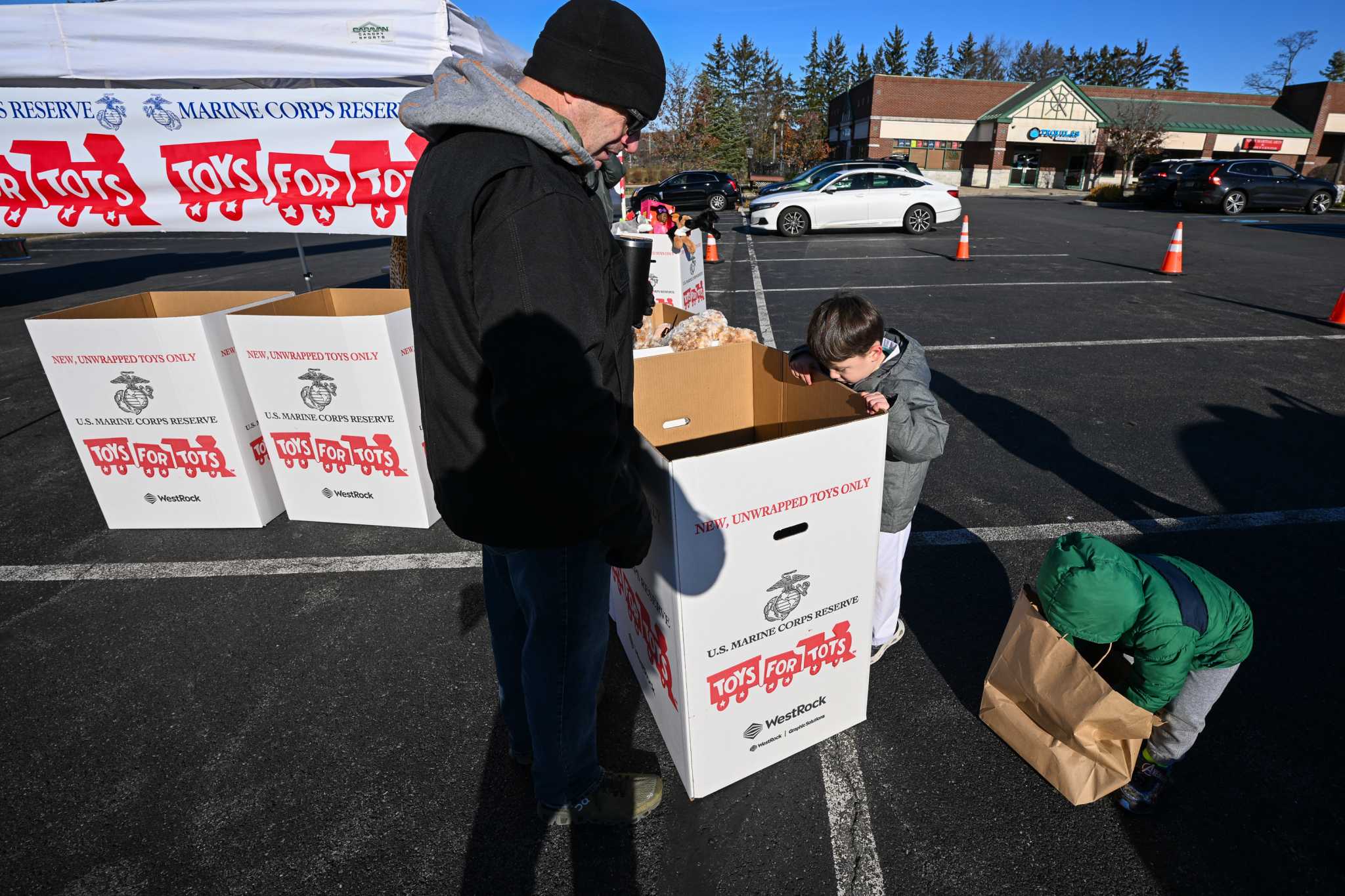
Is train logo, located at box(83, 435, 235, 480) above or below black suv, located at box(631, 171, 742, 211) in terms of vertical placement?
below

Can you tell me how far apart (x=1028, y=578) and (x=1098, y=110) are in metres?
48.6

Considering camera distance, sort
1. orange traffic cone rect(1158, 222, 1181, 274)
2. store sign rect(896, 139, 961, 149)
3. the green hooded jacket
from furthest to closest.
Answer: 1. store sign rect(896, 139, 961, 149)
2. orange traffic cone rect(1158, 222, 1181, 274)
3. the green hooded jacket

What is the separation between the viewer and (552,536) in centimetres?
147

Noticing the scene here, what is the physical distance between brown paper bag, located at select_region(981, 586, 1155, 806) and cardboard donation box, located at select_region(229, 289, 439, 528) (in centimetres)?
264

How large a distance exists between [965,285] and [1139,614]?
9.02 meters

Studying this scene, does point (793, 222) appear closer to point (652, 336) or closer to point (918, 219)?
point (918, 219)

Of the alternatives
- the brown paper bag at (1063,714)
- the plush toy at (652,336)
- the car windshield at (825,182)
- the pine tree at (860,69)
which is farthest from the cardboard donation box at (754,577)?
the pine tree at (860,69)

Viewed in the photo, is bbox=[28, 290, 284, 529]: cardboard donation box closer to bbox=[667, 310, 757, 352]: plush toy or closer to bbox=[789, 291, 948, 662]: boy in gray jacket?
bbox=[667, 310, 757, 352]: plush toy

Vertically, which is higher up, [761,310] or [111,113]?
[111,113]

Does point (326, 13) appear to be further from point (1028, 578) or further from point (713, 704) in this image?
point (1028, 578)

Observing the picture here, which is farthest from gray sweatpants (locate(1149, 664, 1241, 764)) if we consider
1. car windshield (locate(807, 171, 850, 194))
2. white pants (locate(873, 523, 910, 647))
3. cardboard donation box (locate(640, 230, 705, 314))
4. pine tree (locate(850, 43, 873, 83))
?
pine tree (locate(850, 43, 873, 83))

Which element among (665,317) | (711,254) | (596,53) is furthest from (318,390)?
(711,254)

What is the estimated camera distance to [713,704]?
1.91m

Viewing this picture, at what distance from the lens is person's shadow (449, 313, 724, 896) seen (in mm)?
1202
